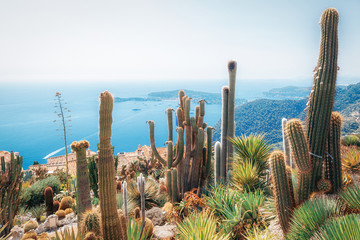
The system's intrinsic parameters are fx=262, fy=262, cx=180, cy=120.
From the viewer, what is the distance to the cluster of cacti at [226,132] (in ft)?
21.4

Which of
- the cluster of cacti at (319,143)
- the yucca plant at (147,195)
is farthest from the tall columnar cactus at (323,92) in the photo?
the yucca plant at (147,195)

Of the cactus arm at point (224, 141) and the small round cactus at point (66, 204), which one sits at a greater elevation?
the cactus arm at point (224, 141)

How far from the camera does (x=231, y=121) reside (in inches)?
262

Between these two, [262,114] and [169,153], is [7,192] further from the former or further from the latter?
[262,114]

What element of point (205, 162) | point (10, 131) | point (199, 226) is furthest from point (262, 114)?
point (10, 131)

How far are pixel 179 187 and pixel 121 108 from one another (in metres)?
157

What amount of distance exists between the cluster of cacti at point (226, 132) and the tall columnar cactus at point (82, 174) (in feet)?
10.1

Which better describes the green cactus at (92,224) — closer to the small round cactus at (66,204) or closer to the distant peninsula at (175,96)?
the small round cactus at (66,204)

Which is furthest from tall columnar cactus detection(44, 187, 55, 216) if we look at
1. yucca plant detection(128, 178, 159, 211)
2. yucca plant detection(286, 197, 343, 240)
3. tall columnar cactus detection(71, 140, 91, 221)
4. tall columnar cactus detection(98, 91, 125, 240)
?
yucca plant detection(286, 197, 343, 240)

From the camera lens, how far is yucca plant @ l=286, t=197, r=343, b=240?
3086 millimetres

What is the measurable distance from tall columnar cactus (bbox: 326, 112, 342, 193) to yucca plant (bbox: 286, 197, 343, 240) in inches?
22.9

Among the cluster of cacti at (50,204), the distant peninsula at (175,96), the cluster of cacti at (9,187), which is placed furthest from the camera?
the distant peninsula at (175,96)

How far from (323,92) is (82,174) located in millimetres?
4397

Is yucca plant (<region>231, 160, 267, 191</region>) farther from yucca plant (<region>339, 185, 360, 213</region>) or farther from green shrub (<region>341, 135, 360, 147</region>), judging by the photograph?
green shrub (<region>341, 135, 360, 147</region>)
